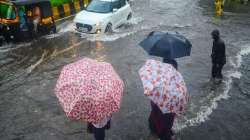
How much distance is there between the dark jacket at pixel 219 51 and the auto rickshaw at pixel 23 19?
8.51 m

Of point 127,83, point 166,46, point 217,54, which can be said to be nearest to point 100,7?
point 127,83

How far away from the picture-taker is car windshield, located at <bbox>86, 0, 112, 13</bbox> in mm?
16750

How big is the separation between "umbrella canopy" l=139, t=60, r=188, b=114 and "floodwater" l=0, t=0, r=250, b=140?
2.08 meters

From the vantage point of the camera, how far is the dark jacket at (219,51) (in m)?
9.91

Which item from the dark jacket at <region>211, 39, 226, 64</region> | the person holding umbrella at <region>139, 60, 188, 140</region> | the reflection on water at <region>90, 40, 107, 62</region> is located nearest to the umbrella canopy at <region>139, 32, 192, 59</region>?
the person holding umbrella at <region>139, 60, 188, 140</region>

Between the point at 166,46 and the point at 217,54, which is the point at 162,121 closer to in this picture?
the point at 166,46

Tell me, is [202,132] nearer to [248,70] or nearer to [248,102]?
[248,102]

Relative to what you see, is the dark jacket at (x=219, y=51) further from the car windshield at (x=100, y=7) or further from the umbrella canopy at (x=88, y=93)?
the car windshield at (x=100, y=7)

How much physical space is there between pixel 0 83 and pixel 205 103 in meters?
6.32

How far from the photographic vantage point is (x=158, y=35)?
8195 millimetres

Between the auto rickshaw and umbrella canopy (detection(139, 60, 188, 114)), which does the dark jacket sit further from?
the auto rickshaw

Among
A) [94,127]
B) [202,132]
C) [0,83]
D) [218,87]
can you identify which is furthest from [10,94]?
[218,87]

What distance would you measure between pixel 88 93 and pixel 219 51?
5760 mm

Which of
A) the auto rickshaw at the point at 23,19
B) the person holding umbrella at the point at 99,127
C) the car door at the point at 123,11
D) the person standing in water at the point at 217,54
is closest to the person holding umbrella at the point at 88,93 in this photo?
the person holding umbrella at the point at 99,127
